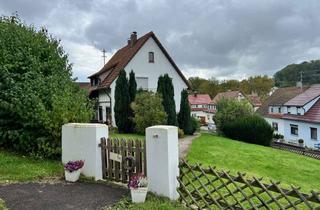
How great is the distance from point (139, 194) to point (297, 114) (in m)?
31.5

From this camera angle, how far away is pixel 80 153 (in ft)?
25.2

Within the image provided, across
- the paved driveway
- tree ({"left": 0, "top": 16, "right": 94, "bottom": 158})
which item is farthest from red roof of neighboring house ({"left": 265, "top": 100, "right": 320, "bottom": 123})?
the paved driveway

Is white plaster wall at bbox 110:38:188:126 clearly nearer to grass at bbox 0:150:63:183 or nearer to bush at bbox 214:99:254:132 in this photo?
bush at bbox 214:99:254:132

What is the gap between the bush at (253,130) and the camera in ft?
74.5

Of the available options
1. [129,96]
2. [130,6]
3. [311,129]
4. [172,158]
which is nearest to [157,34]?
[129,96]

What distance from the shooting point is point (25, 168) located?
27.0 feet

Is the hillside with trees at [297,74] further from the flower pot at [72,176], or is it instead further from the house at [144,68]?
the flower pot at [72,176]

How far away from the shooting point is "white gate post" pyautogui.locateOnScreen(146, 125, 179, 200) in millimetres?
5844

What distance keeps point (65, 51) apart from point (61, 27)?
3.18 metres

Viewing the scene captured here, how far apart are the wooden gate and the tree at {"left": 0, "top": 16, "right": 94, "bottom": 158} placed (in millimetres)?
2354

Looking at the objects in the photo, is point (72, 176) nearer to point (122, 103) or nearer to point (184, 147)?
point (184, 147)

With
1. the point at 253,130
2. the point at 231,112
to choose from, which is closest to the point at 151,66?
the point at 231,112

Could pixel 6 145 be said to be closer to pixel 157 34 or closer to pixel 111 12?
pixel 111 12

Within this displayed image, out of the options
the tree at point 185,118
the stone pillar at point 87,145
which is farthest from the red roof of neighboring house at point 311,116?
the stone pillar at point 87,145
